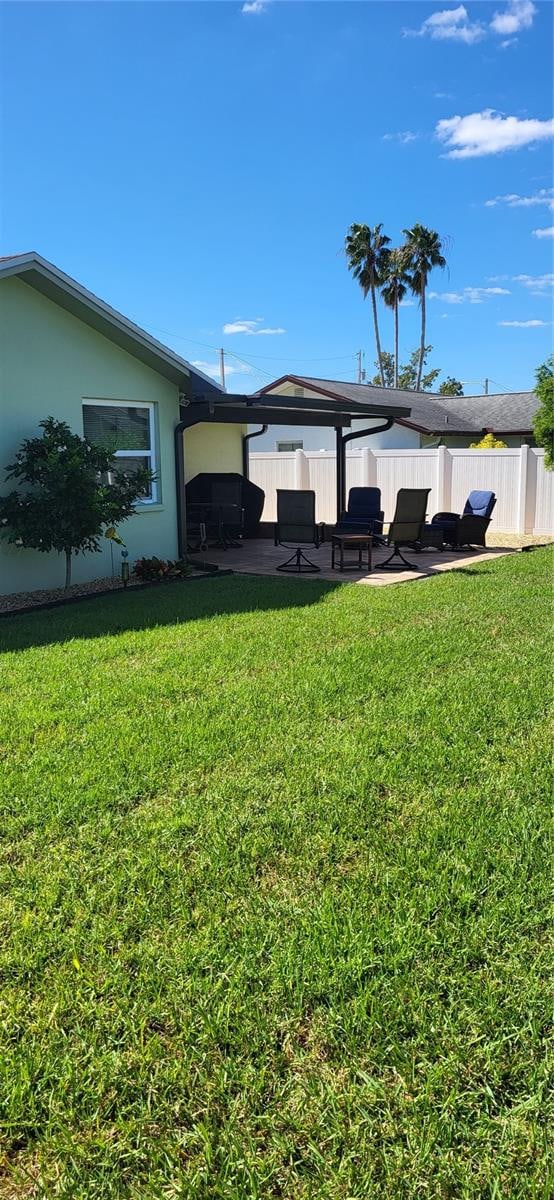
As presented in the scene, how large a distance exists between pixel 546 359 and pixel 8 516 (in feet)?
27.6

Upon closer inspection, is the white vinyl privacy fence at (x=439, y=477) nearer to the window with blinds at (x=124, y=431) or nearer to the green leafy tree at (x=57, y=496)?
the window with blinds at (x=124, y=431)

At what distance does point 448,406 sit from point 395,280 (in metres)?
16.0

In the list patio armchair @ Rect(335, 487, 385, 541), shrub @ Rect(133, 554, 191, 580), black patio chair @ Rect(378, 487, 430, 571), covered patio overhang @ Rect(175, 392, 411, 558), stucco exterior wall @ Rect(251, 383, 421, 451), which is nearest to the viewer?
shrub @ Rect(133, 554, 191, 580)

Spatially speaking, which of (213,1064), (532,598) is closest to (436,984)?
(213,1064)

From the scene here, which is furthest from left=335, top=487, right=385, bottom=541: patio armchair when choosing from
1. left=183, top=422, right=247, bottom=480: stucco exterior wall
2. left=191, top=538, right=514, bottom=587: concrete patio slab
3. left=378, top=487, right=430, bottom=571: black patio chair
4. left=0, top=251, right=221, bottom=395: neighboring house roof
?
left=0, top=251, right=221, bottom=395: neighboring house roof

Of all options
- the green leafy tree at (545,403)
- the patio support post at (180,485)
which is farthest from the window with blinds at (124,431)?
the green leafy tree at (545,403)

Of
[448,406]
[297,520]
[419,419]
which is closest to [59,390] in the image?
[297,520]

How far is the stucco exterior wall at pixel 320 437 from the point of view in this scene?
90.4ft

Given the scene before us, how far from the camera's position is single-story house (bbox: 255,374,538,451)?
27812 millimetres

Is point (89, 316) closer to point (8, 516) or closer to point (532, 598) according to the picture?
point (8, 516)

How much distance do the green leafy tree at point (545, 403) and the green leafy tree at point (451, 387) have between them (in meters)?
61.3

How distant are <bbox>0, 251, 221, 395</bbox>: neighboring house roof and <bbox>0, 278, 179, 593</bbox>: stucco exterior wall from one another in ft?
0.39

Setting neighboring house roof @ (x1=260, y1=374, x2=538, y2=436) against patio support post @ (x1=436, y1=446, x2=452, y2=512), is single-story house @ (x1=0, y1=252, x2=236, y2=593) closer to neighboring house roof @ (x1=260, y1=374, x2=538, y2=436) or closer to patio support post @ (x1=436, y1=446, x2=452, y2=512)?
patio support post @ (x1=436, y1=446, x2=452, y2=512)

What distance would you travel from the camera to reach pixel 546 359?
11852 mm
